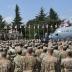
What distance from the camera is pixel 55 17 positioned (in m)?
177

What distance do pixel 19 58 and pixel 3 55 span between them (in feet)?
5.09

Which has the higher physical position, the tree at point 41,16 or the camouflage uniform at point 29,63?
the tree at point 41,16

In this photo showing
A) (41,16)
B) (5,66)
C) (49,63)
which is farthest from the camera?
(41,16)

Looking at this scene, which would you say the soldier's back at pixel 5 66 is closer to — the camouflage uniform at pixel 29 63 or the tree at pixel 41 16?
the camouflage uniform at pixel 29 63

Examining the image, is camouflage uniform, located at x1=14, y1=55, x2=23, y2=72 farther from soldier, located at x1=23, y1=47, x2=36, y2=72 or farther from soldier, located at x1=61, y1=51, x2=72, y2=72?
soldier, located at x1=61, y1=51, x2=72, y2=72

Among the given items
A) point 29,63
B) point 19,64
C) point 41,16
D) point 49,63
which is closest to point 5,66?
point 29,63

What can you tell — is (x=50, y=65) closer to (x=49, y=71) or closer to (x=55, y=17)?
(x=49, y=71)

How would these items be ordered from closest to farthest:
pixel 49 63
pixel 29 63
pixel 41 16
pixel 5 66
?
pixel 5 66 → pixel 29 63 → pixel 49 63 → pixel 41 16

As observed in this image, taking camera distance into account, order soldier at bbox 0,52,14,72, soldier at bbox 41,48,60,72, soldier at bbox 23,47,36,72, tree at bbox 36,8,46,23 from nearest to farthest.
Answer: soldier at bbox 0,52,14,72
soldier at bbox 23,47,36,72
soldier at bbox 41,48,60,72
tree at bbox 36,8,46,23

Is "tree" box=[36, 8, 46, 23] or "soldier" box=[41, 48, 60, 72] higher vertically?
"tree" box=[36, 8, 46, 23]

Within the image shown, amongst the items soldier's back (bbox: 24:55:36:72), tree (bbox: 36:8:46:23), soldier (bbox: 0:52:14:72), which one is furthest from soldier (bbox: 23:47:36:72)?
tree (bbox: 36:8:46:23)

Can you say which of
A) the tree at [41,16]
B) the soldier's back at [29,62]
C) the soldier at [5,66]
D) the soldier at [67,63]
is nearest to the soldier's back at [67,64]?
the soldier at [67,63]

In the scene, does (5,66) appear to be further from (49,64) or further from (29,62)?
(49,64)

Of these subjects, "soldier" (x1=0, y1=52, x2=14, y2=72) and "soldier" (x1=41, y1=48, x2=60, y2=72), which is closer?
"soldier" (x1=0, y1=52, x2=14, y2=72)
